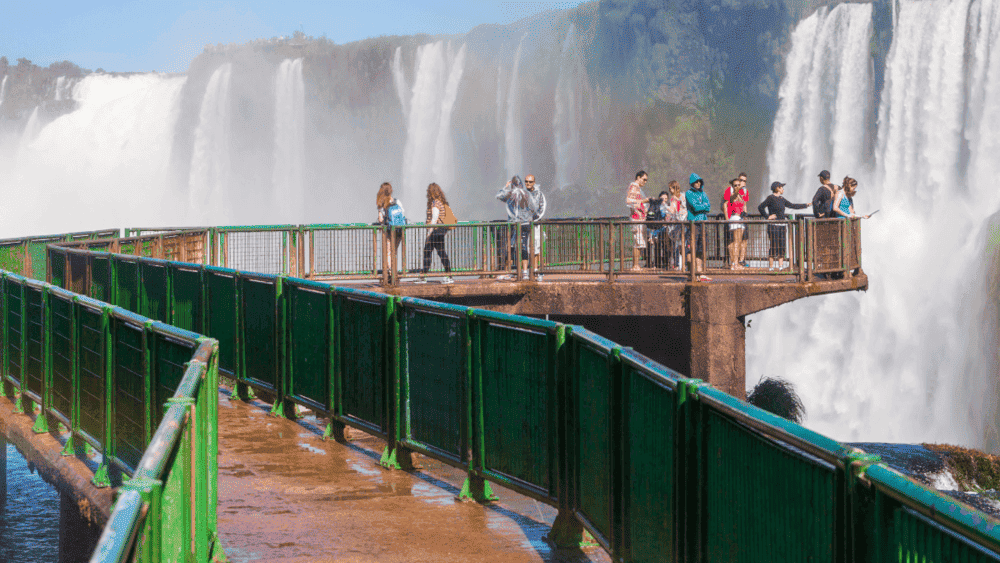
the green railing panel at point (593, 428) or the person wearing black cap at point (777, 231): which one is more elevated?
the person wearing black cap at point (777, 231)

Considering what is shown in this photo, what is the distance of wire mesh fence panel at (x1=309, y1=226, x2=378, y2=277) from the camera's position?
66.4 feet

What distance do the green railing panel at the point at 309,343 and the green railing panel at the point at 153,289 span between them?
322 centimetres

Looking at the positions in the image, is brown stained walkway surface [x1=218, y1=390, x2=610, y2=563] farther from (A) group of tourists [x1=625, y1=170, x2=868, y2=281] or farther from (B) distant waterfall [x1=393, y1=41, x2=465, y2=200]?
(B) distant waterfall [x1=393, y1=41, x2=465, y2=200]

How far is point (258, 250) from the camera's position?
2105 cm

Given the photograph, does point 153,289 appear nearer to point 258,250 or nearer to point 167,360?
point 167,360

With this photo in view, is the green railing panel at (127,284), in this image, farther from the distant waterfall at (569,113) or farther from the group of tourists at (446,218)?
the distant waterfall at (569,113)

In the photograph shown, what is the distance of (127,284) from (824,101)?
3617 centimetres

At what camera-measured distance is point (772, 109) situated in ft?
169

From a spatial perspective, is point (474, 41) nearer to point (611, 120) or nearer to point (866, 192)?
point (611, 120)

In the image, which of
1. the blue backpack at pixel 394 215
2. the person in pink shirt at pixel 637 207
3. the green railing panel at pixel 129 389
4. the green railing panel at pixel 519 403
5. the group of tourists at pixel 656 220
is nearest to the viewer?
the green railing panel at pixel 519 403

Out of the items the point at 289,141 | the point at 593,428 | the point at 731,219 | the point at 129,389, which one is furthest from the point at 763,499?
the point at 289,141

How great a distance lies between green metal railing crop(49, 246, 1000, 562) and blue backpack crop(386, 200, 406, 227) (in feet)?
24.1

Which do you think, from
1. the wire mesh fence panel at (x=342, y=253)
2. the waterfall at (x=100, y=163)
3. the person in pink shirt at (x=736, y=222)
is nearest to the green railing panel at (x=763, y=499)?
the person in pink shirt at (x=736, y=222)

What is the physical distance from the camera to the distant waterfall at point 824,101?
42531 millimetres
